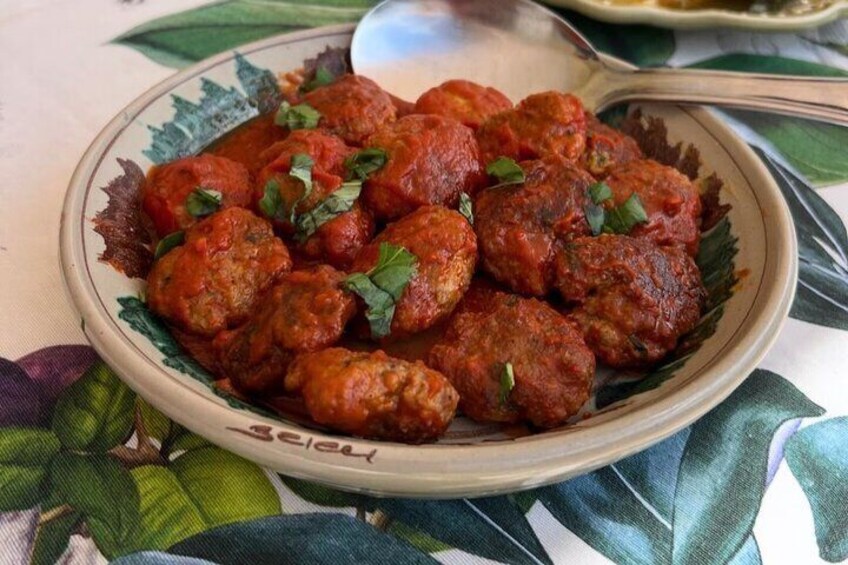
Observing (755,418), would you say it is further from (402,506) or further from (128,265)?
(128,265)

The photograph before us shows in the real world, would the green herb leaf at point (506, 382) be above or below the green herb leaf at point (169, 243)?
below

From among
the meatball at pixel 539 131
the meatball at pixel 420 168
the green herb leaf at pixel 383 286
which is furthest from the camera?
the meatball at pixel 539 131

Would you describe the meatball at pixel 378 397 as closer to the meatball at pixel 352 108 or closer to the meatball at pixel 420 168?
the meatball at pixel 420 168

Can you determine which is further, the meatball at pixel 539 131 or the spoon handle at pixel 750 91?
the spoon handle at pixel 750 91

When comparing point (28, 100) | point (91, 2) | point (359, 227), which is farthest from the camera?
point (91, 2)

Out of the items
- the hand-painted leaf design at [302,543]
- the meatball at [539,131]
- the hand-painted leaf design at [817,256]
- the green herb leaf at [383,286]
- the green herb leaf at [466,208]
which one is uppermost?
the meatball at [539,131]

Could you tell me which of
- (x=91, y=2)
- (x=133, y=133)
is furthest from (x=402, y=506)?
→ (x=91, y=2)

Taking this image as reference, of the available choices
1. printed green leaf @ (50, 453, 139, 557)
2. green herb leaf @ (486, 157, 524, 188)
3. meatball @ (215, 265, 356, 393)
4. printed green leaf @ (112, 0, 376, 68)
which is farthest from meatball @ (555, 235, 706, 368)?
printed green leaf @ (112, 0, 376, 68)

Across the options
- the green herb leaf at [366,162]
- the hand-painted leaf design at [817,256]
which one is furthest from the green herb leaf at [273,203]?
the hand-painted leaf design at [817,256]
